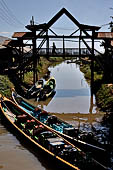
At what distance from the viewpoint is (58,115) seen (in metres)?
25.0

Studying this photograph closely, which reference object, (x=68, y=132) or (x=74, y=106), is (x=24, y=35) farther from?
(x=68, y=132)

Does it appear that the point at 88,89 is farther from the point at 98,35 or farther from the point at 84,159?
the point at 84,159

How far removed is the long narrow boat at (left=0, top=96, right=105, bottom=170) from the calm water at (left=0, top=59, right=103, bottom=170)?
718mm

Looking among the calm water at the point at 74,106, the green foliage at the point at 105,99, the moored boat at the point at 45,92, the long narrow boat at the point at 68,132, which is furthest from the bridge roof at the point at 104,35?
the long narrow boat at the point at 68,132

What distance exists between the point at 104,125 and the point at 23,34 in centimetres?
1624

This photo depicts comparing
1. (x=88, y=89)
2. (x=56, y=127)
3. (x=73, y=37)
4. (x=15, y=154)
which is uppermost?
(x=73, y=37)

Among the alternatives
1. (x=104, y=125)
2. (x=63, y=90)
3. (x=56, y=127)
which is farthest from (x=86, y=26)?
(x=56, y=127)

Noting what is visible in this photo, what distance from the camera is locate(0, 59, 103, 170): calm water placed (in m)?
15.0

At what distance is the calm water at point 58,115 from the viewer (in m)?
15.0

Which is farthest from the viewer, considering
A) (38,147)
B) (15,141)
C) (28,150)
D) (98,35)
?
(98,35)

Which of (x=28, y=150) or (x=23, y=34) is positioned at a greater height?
(x=23, y=34)

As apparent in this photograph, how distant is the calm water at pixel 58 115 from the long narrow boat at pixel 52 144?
0.72m

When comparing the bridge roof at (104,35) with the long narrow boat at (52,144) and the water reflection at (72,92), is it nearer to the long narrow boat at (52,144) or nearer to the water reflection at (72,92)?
the water reflection at (72,92)

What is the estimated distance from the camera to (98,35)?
31188mm
